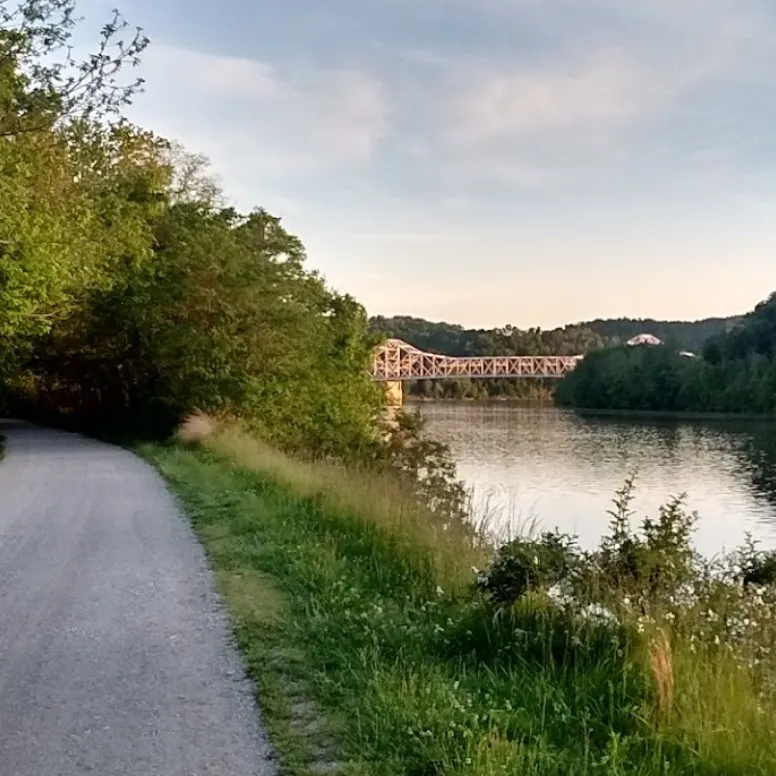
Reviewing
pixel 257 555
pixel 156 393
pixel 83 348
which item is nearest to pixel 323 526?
pixel 257 555

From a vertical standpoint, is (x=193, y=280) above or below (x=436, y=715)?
above

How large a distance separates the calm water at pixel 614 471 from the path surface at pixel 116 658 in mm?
3666

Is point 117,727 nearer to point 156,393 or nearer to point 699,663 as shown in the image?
point 699,663

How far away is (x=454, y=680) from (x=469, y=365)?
7733cm

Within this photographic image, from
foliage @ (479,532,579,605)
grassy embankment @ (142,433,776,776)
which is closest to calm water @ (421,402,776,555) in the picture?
grassy embankment @ (142,433,776,776)

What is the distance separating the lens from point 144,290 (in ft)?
76.1

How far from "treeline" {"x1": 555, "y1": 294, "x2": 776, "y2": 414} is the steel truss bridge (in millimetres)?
6987

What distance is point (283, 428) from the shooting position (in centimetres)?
2367

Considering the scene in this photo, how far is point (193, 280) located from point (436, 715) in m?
19.0

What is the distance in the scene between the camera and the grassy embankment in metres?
3.69

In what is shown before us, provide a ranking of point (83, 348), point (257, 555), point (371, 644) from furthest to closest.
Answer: point (83, 348)
point (257, 555)
point (371, 644)

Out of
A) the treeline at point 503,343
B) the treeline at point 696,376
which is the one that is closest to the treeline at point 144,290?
the treeline at point 696,376

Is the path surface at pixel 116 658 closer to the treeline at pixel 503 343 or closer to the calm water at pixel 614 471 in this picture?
the calm water at pixel 614 471

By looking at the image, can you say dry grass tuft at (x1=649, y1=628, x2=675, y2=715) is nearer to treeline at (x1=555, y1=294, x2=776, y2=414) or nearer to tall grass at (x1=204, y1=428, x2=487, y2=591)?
tall grass at (x1=204, y1=428, x2=487, y2=591)
